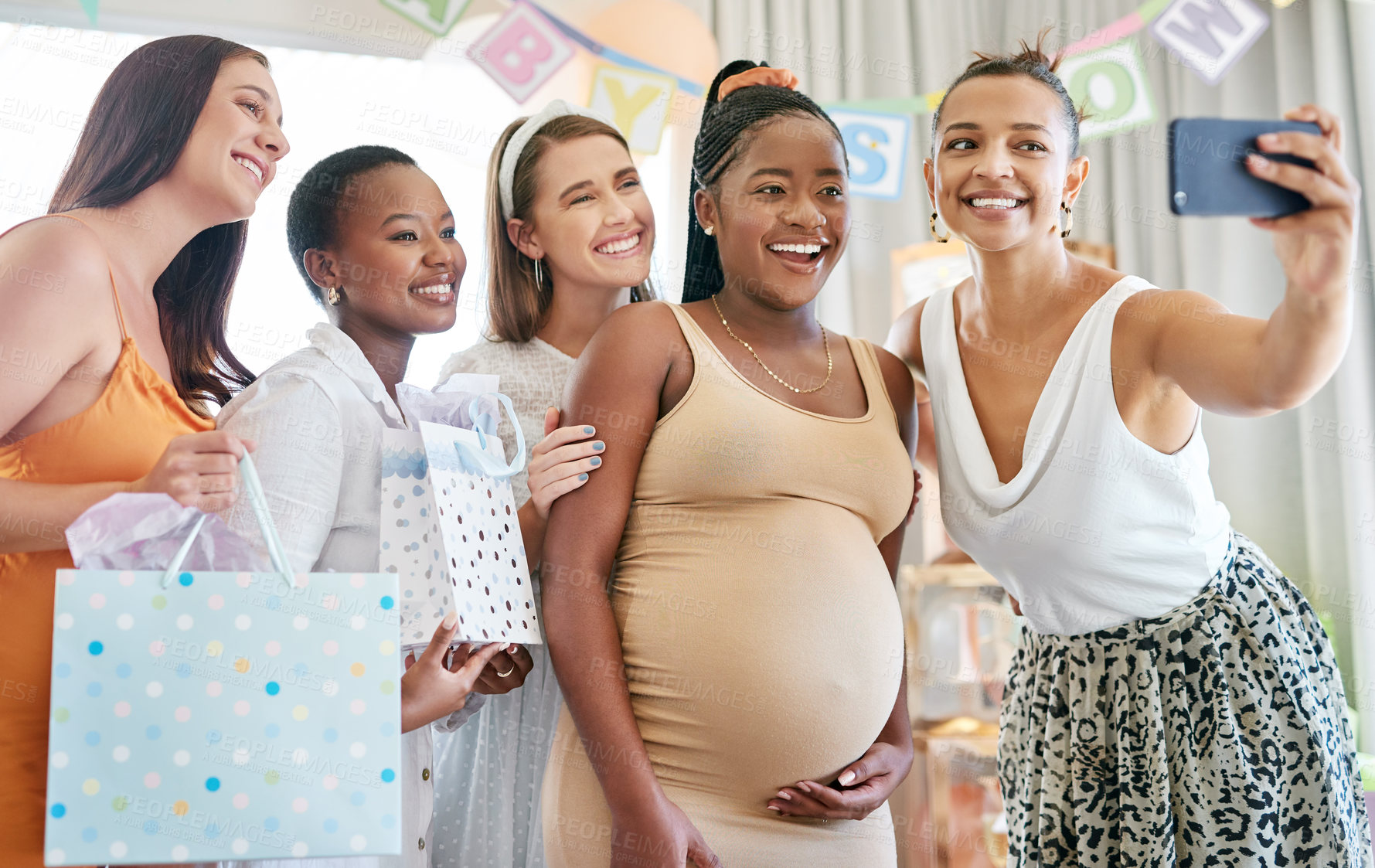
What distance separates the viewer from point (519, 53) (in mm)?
2059

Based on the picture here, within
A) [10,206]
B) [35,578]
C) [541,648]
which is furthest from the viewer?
[10,206]

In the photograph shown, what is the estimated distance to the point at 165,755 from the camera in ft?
2.71

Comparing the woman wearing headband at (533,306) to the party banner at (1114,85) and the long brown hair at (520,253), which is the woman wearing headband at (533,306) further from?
the party banner at (1114,85)

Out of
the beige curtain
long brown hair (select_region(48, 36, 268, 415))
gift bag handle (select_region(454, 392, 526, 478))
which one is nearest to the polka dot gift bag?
gift bag handle (select_region(454, 392, 526, 478))

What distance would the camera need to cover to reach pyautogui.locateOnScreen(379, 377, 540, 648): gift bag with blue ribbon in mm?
1016

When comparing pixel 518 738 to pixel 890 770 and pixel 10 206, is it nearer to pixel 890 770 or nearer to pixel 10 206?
pixel 890 770

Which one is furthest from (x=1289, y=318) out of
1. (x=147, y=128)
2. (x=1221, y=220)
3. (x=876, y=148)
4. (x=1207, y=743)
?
(x=1221, y=220)

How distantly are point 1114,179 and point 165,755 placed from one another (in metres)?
2.82

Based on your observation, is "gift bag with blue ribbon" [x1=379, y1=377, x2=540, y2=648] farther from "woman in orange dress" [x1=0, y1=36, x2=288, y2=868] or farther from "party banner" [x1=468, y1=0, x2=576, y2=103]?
"party banner" [x1=468, y1=0, x2=576, y2=103]

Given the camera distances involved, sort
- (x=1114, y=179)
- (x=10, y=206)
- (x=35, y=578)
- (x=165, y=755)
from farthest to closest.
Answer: (x=1114, y=179)
(x=10, y=206)
(x=35, y=578)
(x=165, y=755)

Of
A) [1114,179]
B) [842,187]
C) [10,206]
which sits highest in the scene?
[1114,179]

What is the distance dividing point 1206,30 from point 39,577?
219 centimetres

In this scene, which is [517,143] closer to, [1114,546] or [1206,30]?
[1114,546]

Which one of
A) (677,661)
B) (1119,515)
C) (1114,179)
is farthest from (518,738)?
(1114,179)
